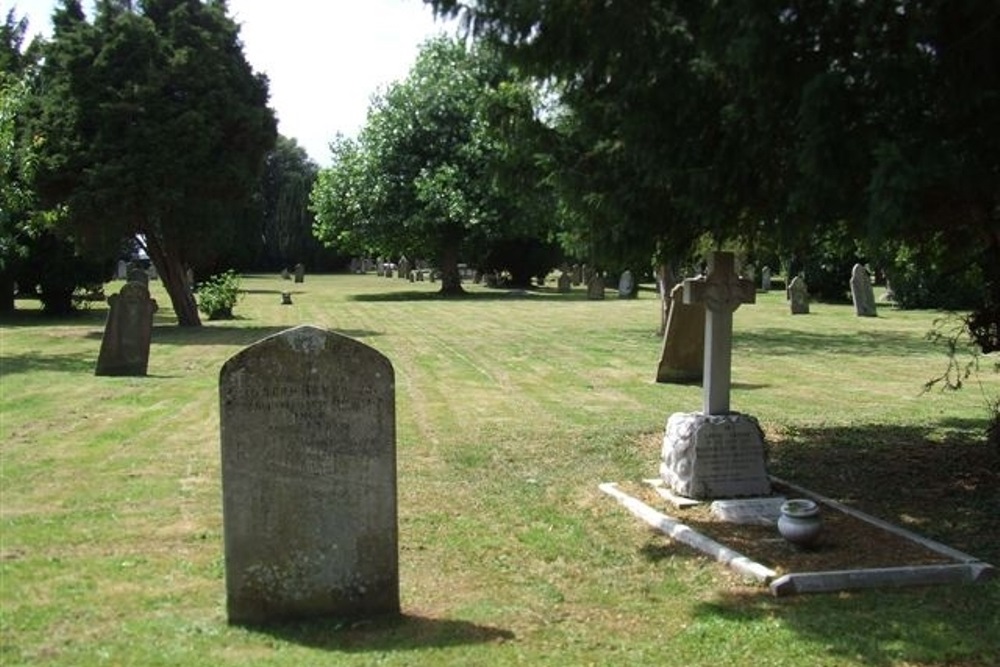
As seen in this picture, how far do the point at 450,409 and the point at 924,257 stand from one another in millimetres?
6123

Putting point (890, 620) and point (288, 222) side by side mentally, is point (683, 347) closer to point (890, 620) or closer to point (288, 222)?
point (890, 620)

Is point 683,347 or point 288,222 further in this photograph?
point 288,222

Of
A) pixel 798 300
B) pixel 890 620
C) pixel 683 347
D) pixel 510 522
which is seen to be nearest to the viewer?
pixel 890 620

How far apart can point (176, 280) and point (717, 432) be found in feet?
81.0

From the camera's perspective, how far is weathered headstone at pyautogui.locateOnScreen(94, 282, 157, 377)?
57.4 feet

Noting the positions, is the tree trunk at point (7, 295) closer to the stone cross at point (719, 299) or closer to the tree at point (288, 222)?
the stone cross at point (719, 299)

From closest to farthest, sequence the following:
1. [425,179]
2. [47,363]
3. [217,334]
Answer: [47,363]
[217,334]
[425,179]

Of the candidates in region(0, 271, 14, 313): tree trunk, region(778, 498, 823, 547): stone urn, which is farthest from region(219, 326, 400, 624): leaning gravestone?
region(0, 271, 14, 313): tree trunk

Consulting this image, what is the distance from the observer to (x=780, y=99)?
6707 millimetres

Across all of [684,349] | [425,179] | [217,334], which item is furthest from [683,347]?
[425,179]

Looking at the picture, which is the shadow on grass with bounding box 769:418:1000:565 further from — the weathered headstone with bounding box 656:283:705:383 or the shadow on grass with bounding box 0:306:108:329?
the shadow on grass with bounding box 0:306:108:329

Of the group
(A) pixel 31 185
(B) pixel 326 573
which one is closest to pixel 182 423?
(B) pixel 326 573

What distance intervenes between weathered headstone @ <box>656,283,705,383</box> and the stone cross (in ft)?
24.4

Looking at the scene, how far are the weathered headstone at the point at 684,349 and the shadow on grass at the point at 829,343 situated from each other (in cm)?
553
